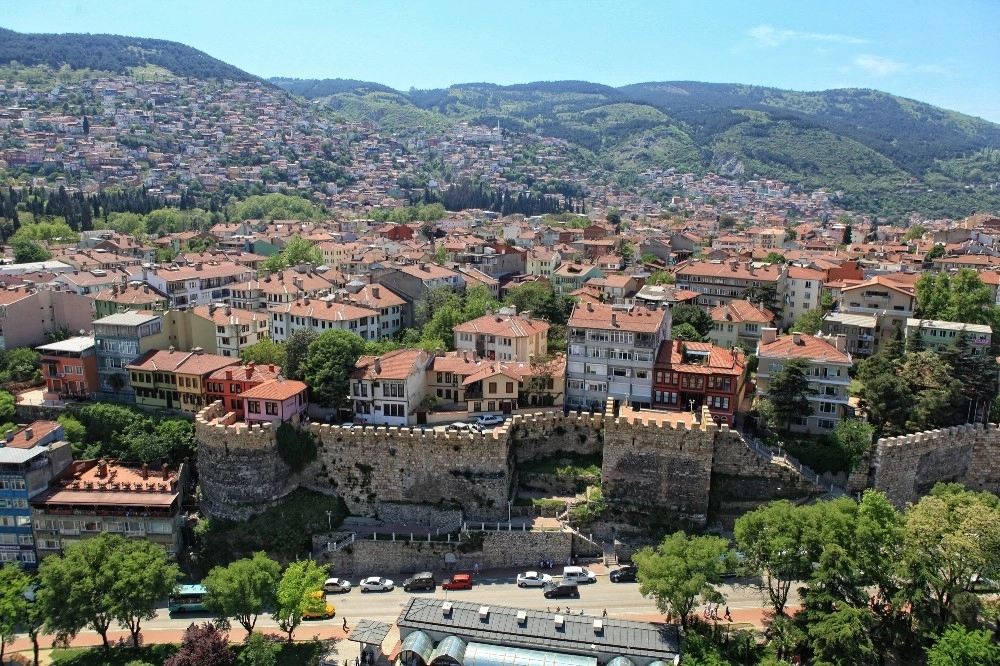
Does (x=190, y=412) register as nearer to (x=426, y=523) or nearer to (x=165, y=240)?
(x=426, y=523)

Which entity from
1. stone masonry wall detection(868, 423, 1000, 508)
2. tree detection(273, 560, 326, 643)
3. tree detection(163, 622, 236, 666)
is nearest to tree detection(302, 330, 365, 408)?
tree detection(273, 560, 326, 643)

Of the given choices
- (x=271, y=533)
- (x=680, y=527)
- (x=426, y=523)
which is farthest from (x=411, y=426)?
(x=680, y=527)

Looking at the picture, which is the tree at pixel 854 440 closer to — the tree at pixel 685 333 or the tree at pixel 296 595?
the tree at pixel 685 333

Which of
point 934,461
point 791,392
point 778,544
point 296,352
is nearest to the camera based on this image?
point 778,544

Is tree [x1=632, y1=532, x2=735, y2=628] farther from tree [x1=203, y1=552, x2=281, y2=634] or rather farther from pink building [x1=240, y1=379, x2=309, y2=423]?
pink building [x1=240, y1=379, x2=309, y2=423]

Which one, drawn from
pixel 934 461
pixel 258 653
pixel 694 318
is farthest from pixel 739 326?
pixel 258 653

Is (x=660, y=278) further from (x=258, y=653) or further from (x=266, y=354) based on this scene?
(x=258, y=653)
